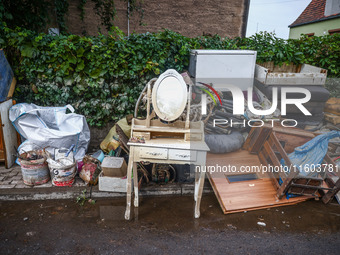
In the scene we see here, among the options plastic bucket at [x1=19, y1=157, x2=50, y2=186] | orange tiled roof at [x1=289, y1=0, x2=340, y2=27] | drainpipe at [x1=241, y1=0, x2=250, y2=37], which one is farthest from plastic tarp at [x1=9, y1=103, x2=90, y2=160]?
orange tiled roof at [x1=289, y1=0, x2=340, y2=27]

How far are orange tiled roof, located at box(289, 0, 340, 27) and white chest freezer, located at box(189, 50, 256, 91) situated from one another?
13.0 m

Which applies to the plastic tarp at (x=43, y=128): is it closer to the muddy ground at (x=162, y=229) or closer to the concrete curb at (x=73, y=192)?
the concrete curb at (x=73, y=192)

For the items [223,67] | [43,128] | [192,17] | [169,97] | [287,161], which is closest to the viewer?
[169,97]

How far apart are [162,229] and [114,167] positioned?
1.14 m

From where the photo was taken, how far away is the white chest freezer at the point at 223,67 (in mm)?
4621

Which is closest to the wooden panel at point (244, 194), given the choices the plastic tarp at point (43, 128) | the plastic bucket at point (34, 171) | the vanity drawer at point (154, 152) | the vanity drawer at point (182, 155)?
the vanity drawer at point (182, 155)

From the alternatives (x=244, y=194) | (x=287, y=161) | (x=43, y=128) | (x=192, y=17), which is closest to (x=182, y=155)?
(x=244, y=194)

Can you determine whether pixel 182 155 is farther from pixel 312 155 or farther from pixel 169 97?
pixel 312 155

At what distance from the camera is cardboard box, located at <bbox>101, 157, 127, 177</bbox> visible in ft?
11.8

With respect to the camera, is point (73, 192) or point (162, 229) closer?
point (162, 229)

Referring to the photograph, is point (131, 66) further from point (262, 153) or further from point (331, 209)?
point (331, 209)

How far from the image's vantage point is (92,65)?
4.61m

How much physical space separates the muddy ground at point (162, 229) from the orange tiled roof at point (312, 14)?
15.2 m

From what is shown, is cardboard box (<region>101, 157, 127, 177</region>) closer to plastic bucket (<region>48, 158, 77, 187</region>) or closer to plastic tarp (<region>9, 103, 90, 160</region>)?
plastic bucket (<region>48, 158, 77, 187</region>)
